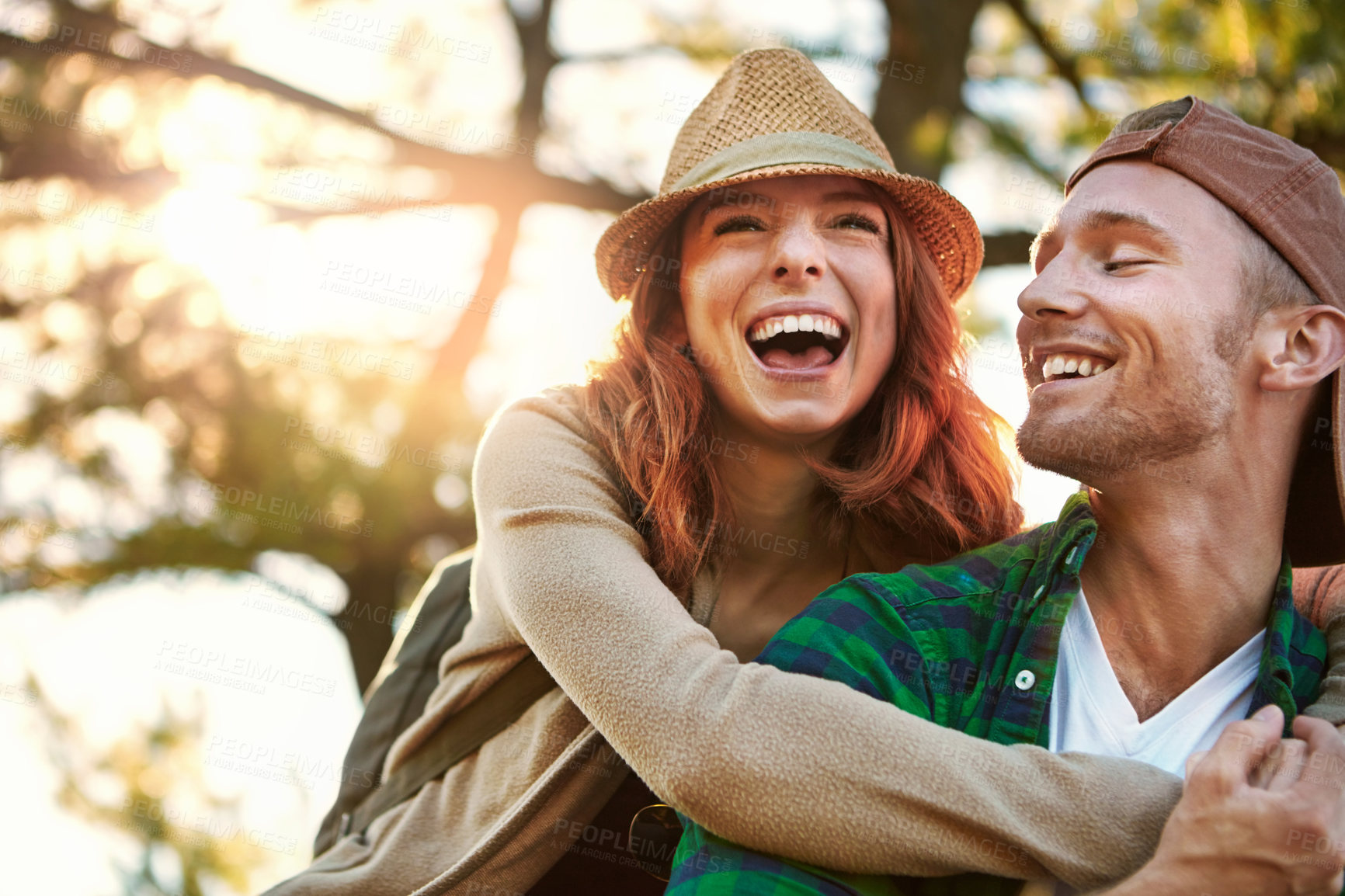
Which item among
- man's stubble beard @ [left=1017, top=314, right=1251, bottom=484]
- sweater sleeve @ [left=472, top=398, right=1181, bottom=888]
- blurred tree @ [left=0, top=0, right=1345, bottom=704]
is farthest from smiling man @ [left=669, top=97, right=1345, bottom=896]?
blurred tree @ [left=0, top=0, right=1345, bottom=704]

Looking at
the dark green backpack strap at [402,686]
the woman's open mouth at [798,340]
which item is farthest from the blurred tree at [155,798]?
the woman's open mouth at [798,340]

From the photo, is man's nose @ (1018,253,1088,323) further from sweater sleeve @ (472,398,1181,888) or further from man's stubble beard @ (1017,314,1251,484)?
sweater sleeve @ (472,398,1181,888)

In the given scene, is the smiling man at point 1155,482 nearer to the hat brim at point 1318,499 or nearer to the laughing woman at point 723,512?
the hat brim at point 1318,499

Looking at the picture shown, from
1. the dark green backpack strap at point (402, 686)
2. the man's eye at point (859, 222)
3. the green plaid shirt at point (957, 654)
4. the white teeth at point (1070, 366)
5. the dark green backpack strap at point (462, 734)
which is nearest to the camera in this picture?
the green plaid shirt at point (957, 654)

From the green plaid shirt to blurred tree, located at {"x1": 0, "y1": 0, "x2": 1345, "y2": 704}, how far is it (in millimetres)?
2486

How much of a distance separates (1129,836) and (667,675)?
64 centimetres

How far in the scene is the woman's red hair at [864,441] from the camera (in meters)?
2.37

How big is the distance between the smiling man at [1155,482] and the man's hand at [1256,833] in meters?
0.24

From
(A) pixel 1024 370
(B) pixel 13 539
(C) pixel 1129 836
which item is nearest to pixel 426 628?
(A) pixel 1024 370

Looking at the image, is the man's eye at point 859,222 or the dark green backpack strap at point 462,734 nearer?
the dark green backpack strap at point 462,734

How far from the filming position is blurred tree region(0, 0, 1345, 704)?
4184mm

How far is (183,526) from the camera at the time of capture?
4434 mm

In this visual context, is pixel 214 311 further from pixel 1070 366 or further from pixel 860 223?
pixel 1070 366

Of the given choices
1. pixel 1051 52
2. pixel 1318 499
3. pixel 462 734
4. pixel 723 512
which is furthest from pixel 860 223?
pixel 1051 52
